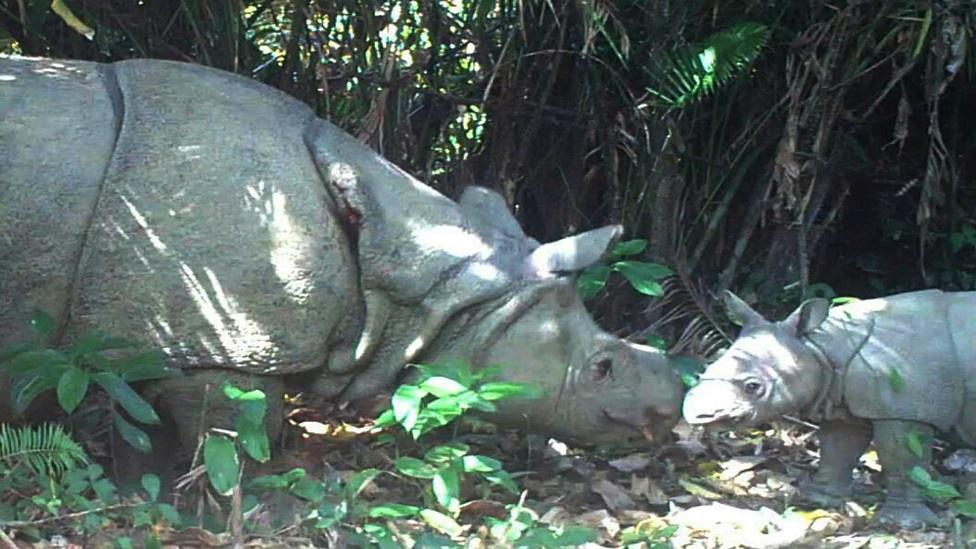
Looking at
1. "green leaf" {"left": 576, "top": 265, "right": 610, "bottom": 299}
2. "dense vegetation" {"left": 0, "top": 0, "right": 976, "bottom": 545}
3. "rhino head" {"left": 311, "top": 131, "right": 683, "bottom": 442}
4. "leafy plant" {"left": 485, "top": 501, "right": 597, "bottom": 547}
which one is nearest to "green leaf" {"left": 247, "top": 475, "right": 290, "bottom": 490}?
"leafy plant" {"left": 485, "top": 501, "right": 597, "bottom": 547}

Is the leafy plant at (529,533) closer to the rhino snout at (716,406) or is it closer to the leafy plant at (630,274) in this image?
the rhino snout at (716,406)

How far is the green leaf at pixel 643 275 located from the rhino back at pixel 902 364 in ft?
2.59

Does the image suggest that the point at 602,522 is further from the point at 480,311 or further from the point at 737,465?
the point at 737,465

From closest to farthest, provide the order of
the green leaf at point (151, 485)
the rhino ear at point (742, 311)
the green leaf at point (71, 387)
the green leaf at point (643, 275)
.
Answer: the green leaf at point (151, 485) < the green leaf at point (71, 387) < the rhino ear at point (742, 311) < the green leaf at point (643, 275)

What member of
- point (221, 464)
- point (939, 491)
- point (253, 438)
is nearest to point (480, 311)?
point (253, 438)

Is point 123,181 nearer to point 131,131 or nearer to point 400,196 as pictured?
point 131,131

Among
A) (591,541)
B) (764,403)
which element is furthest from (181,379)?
(764,403)

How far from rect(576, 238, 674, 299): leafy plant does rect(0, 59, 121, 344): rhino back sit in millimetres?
2046

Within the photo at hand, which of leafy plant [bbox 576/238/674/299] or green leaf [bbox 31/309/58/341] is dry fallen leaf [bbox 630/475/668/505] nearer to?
leafy plant [bbox 576/238/674/299]

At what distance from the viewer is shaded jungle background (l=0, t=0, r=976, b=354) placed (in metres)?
6.71

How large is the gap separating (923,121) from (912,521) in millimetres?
2987

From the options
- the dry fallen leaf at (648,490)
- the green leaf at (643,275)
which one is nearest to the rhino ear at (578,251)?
the green leaf at (643,275)

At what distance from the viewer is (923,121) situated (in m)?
Answer: 7.74

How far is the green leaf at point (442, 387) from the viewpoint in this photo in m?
4.84
